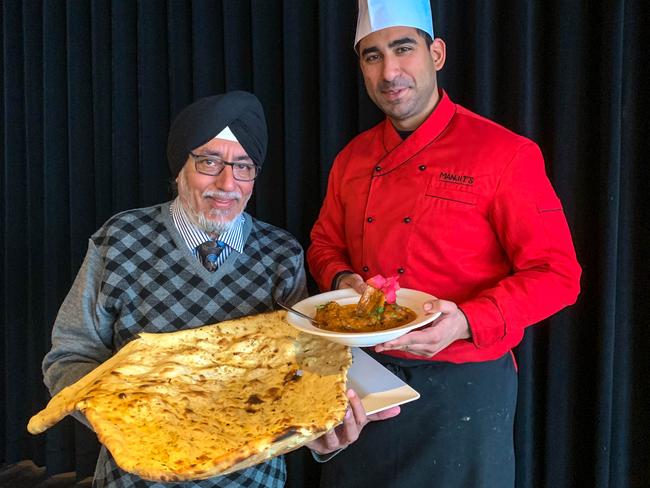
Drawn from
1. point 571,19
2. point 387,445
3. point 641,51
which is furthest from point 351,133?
point 387,445

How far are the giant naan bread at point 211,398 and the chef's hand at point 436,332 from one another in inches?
5.1

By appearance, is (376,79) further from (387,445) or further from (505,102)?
(387,445)

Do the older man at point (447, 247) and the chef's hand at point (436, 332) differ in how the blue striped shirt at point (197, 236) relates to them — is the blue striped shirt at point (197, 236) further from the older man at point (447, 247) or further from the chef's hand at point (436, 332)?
the chef's hand at point (436, 332)

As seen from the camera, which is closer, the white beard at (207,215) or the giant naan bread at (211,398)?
the giant naan bread at (211,398)

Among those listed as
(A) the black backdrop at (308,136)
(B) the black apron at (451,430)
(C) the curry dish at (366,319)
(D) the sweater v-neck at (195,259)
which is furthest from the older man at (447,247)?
(A) the black backdrop at (308,136)

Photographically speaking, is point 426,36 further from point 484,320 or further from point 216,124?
point 484,320

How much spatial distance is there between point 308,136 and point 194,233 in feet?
2.67

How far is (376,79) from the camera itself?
1.32 metres

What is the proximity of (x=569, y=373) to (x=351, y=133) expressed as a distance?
1.11 m

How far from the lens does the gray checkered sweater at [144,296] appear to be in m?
1.19

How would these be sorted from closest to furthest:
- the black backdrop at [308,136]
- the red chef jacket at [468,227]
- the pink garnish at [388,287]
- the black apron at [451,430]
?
the pink garnish at [388,287] → the red chef jacket at [468,227] → the black apron at [451,430] → the black backdrop at [308,136]

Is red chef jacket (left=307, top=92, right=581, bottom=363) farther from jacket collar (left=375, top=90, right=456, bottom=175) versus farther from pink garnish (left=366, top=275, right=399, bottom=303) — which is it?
pink garnish (left=366, top=275, right=399, bottom=303)

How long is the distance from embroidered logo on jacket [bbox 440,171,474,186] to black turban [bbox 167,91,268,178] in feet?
1.57

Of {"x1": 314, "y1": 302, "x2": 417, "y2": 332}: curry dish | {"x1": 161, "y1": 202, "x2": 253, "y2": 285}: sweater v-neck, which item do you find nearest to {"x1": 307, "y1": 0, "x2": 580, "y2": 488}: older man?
{"x1": 314, "y1": 302, "x2": 417, "y2": 332}: curry dish
